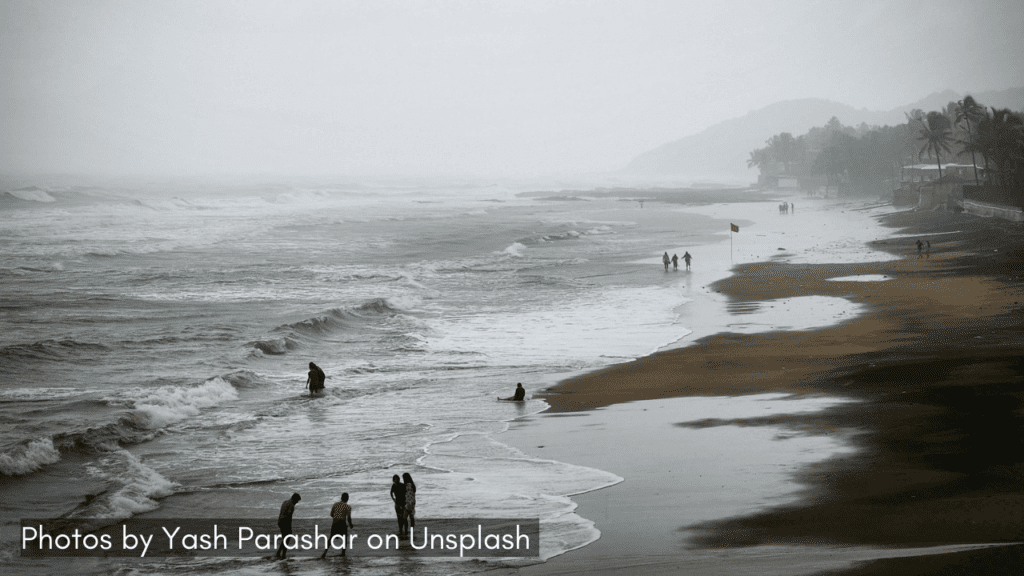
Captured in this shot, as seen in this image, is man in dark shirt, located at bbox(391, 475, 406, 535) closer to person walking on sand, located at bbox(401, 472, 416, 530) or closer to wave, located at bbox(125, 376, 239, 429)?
person walking on sand, located at bbox(401, 472, 416, 530)

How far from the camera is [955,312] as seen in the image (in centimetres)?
2788

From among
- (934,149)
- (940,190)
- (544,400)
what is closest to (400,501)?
(544,400)

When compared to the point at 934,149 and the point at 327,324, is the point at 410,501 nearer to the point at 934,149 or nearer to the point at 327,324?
the point at 327,324

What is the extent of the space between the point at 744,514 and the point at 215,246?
57.2 m

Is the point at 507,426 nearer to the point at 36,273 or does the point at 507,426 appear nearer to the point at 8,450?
the point at 8,450

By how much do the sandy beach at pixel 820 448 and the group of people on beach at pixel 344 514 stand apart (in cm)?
239

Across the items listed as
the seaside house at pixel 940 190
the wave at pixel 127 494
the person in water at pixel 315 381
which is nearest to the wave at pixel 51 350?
the person in water at pixel 315 381

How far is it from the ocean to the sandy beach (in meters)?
1.09

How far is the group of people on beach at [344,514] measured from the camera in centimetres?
1197

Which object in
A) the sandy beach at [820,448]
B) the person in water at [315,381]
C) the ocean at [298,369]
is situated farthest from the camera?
the person in water at [315,381]

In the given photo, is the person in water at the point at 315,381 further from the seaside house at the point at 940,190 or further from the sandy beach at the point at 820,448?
the seaside house at the point at 940,190

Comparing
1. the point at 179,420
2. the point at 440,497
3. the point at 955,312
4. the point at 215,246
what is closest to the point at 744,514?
the point at 440,497

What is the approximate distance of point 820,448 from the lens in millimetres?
14828

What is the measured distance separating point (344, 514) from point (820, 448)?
8234 millimetres
